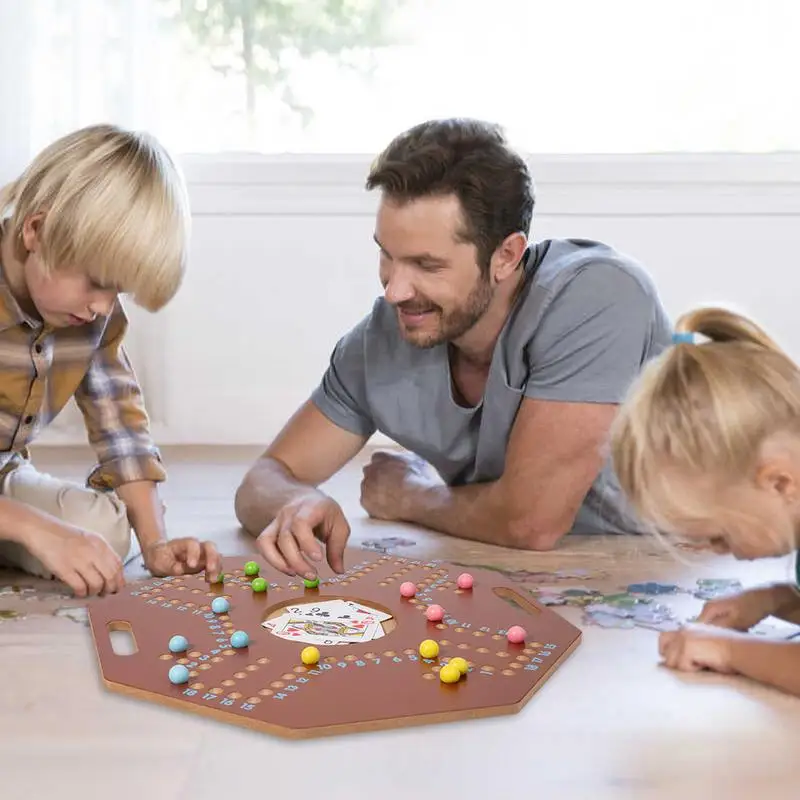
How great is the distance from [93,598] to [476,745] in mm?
665

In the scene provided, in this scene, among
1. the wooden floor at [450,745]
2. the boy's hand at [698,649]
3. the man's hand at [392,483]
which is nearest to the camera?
the wooden floor at [450,745]

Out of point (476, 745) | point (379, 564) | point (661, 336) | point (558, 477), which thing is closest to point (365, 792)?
point (476, 745)

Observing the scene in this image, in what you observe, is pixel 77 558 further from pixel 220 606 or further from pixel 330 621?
pixel 330 621

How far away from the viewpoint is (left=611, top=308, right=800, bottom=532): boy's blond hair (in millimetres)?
1261

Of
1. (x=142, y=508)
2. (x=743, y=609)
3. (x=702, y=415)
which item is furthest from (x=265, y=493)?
(x=702, y=415)

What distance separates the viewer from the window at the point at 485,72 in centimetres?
324

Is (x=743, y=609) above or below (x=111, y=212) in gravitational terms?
below

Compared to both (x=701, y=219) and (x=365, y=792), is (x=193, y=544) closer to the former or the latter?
(x=365, y=792)

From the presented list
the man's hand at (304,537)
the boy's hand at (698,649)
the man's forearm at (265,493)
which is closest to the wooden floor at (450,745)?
the boy's hand at (698,649)

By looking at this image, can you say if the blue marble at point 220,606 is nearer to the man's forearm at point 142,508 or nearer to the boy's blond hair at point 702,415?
the man's forearm at point 142,508

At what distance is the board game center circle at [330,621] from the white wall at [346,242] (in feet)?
5.68

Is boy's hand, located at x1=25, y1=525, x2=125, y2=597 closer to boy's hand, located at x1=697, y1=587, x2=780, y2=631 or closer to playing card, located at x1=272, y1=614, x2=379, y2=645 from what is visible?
playing card, located at x1=272, y1=614, x2=379, y2=645

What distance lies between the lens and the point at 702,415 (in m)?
1.26

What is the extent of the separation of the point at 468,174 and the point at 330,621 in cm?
73
